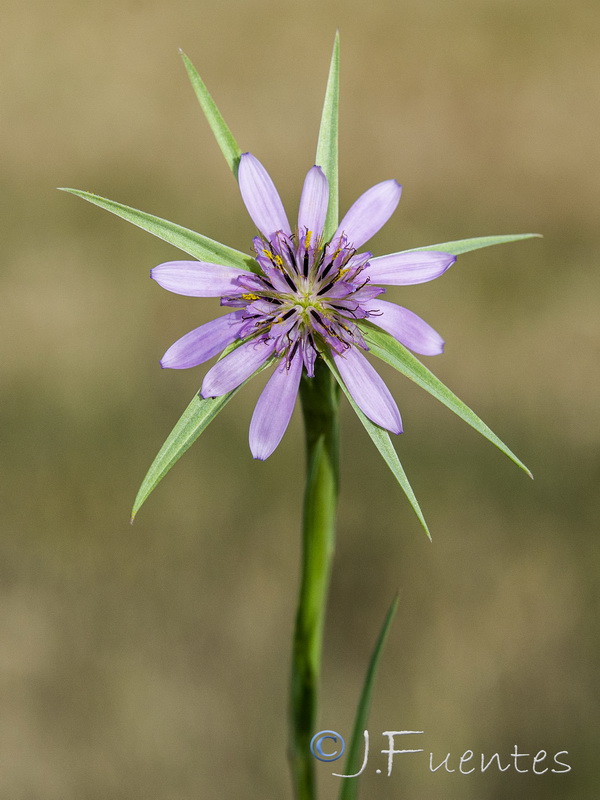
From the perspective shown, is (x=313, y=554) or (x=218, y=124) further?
(x=313, y=554)

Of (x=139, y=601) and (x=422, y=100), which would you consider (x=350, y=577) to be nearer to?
(x=139, y=601)

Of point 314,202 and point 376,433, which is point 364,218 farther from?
point 376,433

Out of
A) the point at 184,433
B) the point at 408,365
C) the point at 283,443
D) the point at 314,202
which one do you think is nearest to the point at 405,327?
the point at 408,365

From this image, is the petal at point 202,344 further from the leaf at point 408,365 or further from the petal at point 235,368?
the leaf at point 408,365

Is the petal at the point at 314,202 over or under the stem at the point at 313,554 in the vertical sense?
over

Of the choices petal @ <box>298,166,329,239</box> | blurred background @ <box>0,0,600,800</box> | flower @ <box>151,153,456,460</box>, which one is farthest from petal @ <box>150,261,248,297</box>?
blurred background @ <box>0,0,600,800</box>

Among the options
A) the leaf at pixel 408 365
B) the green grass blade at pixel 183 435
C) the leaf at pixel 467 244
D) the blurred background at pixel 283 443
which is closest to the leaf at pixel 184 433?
the green grass blade at pixel 183 435
